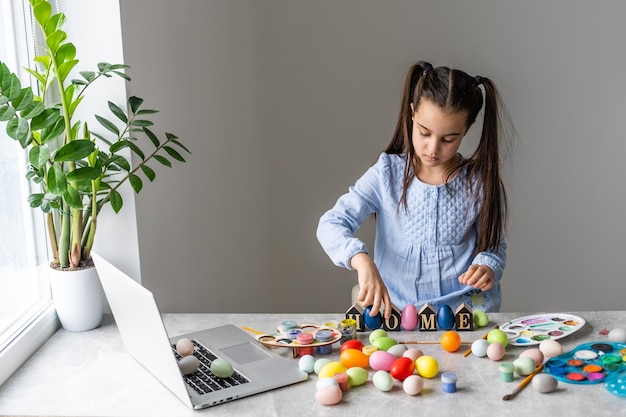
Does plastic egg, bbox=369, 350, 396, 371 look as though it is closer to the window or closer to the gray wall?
the window

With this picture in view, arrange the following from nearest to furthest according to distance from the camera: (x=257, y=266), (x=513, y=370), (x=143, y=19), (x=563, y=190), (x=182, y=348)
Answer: (x=513, y=370) → (x=182, y=348) → (x=143, y=19) → (x=257, y=266) → (x=563, y=190)

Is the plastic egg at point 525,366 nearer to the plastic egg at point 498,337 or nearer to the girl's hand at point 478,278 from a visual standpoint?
the plastic egg at point 498,337

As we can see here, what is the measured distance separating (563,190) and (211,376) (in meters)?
2.23

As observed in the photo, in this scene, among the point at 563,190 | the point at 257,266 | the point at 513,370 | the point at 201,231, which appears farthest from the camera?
the point at 563,190

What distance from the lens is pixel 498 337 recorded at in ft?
5.38

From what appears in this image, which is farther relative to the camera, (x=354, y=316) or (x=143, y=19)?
(x=143, y=19)

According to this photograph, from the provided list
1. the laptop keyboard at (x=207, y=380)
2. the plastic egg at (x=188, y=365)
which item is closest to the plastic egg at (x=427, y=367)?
the laptop keyboard at (x=207, y=380)

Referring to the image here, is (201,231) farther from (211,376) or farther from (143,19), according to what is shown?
(211,376)

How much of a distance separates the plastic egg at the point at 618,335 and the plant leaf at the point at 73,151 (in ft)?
3.71

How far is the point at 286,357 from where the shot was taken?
5.40ft

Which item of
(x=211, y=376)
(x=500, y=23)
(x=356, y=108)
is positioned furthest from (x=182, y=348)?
(x=500, y=23)

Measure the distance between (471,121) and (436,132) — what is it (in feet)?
0.39

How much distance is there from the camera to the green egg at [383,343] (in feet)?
5.35

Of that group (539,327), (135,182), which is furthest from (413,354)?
(135,182)
